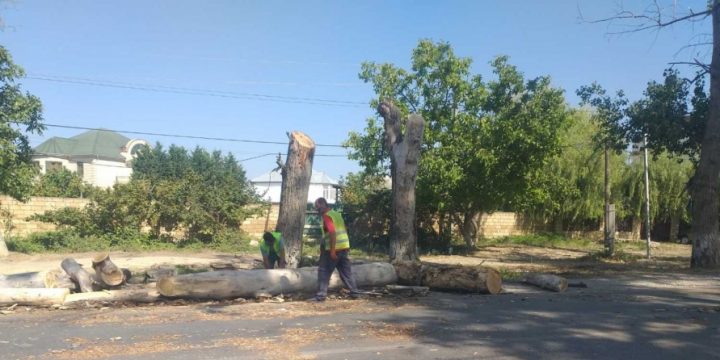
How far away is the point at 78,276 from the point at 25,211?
14149 mm

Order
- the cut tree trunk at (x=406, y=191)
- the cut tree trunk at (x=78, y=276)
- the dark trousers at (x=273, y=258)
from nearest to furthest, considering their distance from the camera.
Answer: the cut tree trunk at (x=78, y=276), the dark trousers at (x=273, y=258), the cut tree trunk at (x=406, y=191)

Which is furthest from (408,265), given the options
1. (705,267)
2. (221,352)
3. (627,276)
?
(705,267)

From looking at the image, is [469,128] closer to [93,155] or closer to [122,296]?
[122,296]

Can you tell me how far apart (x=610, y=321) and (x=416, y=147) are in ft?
19.7

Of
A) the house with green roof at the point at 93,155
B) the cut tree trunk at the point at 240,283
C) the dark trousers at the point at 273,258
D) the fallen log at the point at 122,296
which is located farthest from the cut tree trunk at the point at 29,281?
the house with green roof at the point at 93,155

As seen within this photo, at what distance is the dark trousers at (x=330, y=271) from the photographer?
30.7 ft

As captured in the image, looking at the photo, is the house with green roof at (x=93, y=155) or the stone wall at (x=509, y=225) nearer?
the stone wall at (x=509, y=225)

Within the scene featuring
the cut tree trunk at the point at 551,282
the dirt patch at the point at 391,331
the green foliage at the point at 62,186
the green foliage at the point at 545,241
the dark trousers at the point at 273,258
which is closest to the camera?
the dirt patch at the point at 391,331

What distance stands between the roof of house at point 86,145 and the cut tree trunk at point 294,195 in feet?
116

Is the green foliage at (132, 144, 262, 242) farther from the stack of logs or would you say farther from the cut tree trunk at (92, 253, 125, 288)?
the cut tree trunk at (92, 253, 125, 288)

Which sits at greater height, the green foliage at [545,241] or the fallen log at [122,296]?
the green foliage at [545,241]

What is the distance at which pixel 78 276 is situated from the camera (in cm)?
970

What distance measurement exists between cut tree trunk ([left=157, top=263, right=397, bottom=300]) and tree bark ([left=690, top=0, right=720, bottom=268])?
36.1 ft

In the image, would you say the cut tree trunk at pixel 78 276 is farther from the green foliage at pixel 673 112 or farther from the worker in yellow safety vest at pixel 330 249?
the green foliage at pixel 673 112
